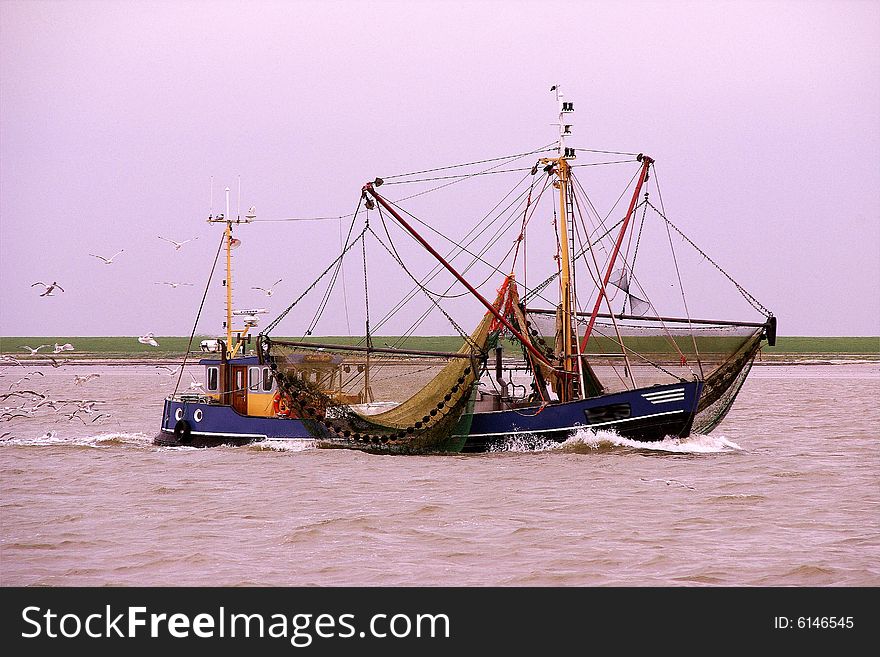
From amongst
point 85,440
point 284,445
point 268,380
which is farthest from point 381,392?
point 85,440

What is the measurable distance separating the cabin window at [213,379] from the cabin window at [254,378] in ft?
3.04

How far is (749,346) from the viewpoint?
23.3 metres

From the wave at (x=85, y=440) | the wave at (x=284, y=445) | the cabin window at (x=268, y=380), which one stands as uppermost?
the cabin window at (x=268, y=380)

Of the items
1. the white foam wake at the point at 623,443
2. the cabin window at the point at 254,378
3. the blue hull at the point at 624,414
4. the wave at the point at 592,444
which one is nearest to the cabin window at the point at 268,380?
the cabin window at the point at 254,378

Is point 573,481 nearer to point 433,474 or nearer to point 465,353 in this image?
point 433,474

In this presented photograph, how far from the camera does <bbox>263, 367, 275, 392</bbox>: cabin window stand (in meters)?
25.0

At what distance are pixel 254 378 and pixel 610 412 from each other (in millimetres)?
8267

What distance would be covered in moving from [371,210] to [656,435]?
749cm

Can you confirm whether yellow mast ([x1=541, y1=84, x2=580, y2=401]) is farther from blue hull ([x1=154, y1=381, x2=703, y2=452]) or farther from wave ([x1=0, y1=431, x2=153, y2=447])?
wave ([x1=0, y1=431, x2=153, y2=447])

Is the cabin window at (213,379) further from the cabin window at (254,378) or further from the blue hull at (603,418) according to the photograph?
the blue hull at (603,418)

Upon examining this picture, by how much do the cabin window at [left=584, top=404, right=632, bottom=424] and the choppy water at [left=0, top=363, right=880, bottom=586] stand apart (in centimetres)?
54

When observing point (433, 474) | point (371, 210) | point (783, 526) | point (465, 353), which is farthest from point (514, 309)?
point (783, 526)

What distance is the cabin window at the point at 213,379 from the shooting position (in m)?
25.6

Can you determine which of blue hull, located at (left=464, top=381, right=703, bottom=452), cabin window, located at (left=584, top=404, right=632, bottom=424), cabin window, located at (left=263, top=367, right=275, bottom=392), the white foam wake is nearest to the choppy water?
the white foam wake
